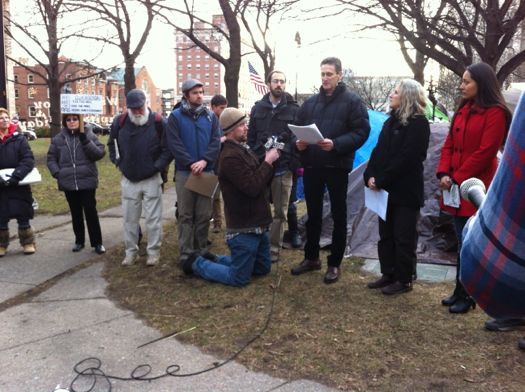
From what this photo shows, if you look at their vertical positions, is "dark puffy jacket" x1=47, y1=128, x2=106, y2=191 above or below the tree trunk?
below

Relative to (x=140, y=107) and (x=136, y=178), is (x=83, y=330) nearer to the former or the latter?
(x=136, y=178)

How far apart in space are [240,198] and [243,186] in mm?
201

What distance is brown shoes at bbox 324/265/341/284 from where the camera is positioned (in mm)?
4934

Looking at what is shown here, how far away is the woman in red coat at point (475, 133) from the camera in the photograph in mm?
3803

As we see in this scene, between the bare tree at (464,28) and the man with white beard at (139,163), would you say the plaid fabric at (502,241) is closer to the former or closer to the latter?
the man with white beard at (139,163)

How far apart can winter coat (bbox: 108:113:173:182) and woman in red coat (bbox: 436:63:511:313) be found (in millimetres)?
3015

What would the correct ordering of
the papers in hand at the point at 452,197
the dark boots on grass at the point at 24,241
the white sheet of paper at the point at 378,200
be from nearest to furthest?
the papers in hand at the point at 452,197
the white sheet of paper at the point at 378,200
the dark boots on grass at the point at 24,241

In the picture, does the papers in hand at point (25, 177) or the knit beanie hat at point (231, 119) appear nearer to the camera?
the knit beanie hat at point (231, 119)

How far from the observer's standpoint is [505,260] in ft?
3.01

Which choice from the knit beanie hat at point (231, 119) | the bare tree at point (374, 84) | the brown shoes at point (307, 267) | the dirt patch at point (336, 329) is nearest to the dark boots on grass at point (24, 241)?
the dirt patch at point (336, 329)

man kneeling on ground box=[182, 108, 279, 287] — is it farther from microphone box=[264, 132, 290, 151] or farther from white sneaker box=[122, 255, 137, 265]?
white sneaker box=[122, 255, 137, 265]

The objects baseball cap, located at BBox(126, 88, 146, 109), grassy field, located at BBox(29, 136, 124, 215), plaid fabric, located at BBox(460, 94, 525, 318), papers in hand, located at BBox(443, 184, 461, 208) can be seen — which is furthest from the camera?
grassy field, located at BBox(29, 136, 124, 215)

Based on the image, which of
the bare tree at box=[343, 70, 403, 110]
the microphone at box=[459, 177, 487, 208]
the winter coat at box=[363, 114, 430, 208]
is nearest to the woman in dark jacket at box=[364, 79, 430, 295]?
the winter coat at box=[363, 114, 430, 208]

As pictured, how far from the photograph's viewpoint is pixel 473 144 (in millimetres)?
3957
